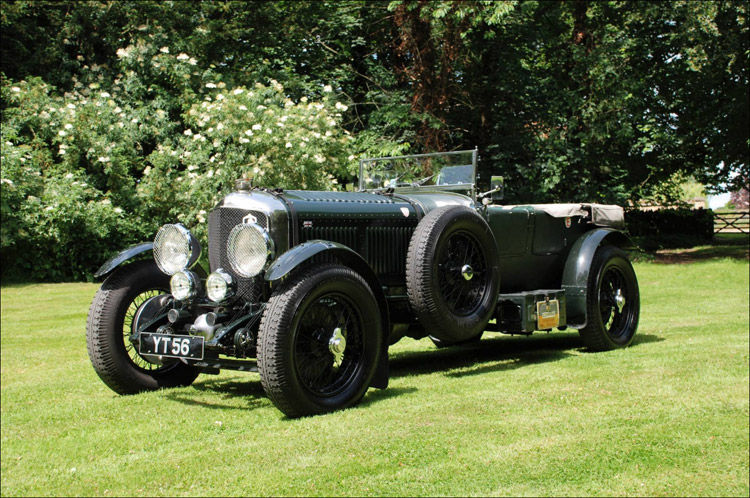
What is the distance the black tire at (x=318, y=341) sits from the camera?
16.0 feet

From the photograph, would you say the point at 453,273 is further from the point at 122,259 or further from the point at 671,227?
the point at 671,227

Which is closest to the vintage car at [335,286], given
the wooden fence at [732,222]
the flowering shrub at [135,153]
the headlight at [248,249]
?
the headlight at [248,249]

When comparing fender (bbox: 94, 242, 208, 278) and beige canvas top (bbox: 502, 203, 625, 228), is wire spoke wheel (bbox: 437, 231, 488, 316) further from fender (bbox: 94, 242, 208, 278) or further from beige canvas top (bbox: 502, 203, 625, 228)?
fender (bbox: 94, 242, 208, 278)

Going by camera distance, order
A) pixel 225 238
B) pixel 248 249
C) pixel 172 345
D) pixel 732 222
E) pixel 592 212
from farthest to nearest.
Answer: pixel 732 222
pixel 592 212
pixel 225 238
pixel 248 249
pixel 172 345

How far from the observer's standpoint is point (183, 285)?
5582mm

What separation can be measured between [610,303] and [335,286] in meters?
3.76

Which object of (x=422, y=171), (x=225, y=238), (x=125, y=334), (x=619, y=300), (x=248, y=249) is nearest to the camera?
(x=248, y=249)

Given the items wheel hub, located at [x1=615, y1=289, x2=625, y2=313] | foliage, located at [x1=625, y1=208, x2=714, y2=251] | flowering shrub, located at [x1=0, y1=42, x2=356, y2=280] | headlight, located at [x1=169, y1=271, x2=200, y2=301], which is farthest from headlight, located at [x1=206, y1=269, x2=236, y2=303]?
foliage, located at [x1=625, y1=208, x2=714, y2=251]

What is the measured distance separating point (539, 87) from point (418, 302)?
46.8 feet

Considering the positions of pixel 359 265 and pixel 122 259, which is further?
pixel 122 259

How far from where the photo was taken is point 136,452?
429cm

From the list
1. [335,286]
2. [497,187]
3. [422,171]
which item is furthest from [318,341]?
[422,171]

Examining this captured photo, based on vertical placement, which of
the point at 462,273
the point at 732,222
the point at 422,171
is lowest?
the point at 462,273

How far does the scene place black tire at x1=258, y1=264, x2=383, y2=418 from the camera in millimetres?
4871
